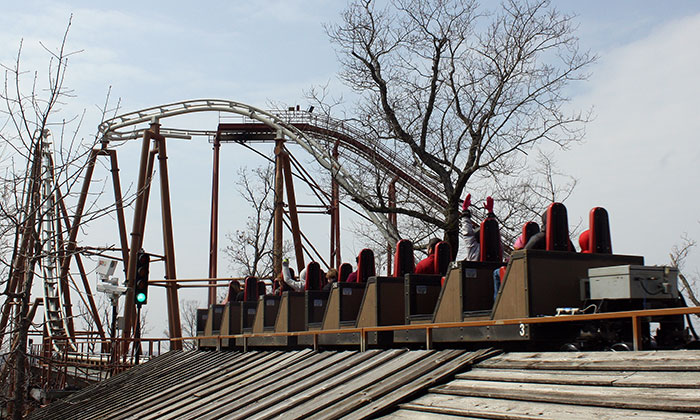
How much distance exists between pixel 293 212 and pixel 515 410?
18077 mm

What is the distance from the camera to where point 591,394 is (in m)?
4.95

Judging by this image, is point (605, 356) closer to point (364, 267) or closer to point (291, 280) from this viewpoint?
point (364, 267)

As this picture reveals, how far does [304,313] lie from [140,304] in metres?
6.35

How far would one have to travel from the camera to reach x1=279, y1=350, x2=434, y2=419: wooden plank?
7117 millimetres

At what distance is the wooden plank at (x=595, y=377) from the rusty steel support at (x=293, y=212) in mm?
16315

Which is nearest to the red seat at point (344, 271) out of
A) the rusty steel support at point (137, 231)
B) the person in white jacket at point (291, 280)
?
the person in white jacket at point (291, 280)

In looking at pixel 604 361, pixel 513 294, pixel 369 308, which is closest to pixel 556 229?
pixel 513 294

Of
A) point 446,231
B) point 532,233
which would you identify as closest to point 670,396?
point 532,233

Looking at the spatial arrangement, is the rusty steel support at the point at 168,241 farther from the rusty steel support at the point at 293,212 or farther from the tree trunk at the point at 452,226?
the tree trunk at the point at 452,226

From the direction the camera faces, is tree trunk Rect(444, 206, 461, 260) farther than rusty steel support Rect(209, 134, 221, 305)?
No

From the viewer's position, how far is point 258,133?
25.7m

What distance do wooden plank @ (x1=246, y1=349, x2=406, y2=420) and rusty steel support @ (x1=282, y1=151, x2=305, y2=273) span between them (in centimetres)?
1405

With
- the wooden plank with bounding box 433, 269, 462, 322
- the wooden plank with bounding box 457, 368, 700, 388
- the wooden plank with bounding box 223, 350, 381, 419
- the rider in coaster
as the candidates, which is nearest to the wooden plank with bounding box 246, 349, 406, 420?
the wooden plank with bounding box 223, 350, 381, 419

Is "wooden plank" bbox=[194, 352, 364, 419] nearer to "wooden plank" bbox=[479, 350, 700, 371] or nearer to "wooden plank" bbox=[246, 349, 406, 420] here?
"wooden plank" bbox=[246, 349, 406, 420]
